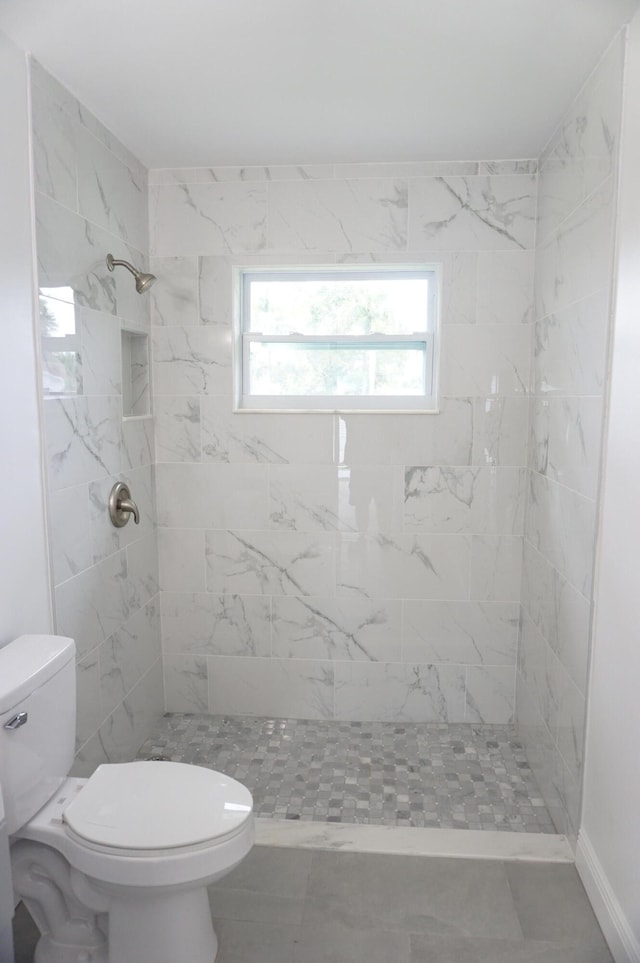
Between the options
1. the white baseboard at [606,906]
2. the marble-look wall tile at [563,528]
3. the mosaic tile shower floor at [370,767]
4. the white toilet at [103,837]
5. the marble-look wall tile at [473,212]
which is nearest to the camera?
the white toilet at [103,837]

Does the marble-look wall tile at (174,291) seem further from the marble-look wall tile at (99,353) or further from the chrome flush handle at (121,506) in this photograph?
the chrome flush handle at (121,506)

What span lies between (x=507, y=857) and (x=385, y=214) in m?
2.42

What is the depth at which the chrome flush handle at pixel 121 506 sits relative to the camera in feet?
7.80

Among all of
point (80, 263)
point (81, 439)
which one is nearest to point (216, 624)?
point (81, 439)

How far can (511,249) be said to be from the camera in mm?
2607

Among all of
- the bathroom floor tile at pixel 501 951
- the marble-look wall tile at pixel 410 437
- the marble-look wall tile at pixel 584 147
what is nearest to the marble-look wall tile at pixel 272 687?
the marble-look wall tile at pixel 410 437

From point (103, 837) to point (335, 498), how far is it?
1.61m

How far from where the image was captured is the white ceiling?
1.60m

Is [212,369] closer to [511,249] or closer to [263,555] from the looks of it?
[263,555]

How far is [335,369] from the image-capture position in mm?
2816

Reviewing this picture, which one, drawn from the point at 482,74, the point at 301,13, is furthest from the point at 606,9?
the point at 301,13

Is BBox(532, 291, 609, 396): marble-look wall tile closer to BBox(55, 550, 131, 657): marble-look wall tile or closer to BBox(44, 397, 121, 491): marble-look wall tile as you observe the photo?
BBox(44, 397, 121, 491): marble-look wall tile

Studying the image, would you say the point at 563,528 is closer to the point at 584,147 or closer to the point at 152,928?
the point at 584,147

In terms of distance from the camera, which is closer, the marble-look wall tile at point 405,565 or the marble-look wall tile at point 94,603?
the marble-look wall tile at point 94,603
